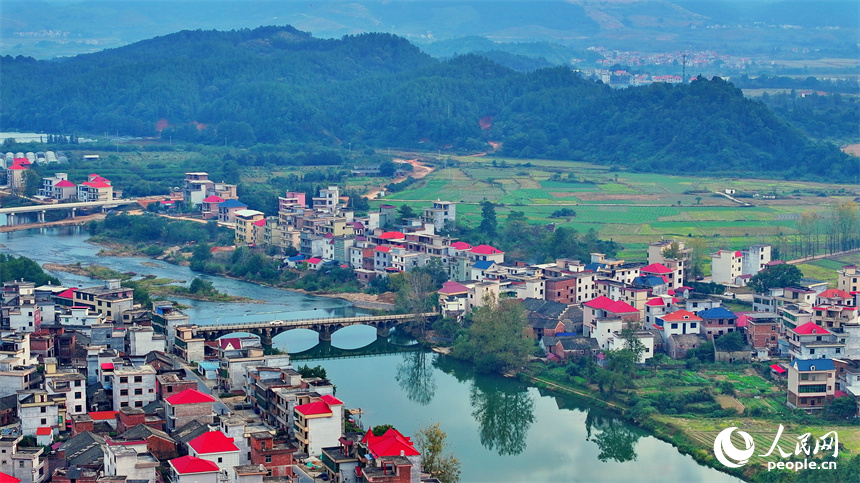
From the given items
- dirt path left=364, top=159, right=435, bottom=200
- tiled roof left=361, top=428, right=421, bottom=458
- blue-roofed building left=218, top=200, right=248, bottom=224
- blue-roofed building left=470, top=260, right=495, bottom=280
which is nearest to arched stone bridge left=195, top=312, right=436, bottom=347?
blue-roofed building left=470, top=260, right=495, bottom=280

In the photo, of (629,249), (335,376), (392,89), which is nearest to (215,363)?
(335,376)

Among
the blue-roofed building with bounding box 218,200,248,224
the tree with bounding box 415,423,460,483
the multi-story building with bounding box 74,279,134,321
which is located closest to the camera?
the tree with bounding box 415,423,460,483

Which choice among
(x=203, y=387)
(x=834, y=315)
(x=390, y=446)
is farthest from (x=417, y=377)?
(x=390, y=446)

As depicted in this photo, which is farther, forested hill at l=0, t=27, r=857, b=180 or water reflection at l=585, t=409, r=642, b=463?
forested hill at l=0, t=27, r=857, b=180

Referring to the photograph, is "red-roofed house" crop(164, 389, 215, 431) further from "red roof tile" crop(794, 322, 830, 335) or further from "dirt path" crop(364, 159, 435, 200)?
"dirt path" crop(364, 159, 435, 200)

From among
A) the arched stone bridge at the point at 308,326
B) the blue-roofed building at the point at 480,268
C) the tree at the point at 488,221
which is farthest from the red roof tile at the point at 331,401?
the tree at the point at 488,221

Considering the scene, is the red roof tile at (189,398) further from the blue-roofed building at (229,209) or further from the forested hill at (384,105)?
the forested hill at (384,105)

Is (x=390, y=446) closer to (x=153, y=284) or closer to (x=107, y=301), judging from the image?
(x=107, y=301)
